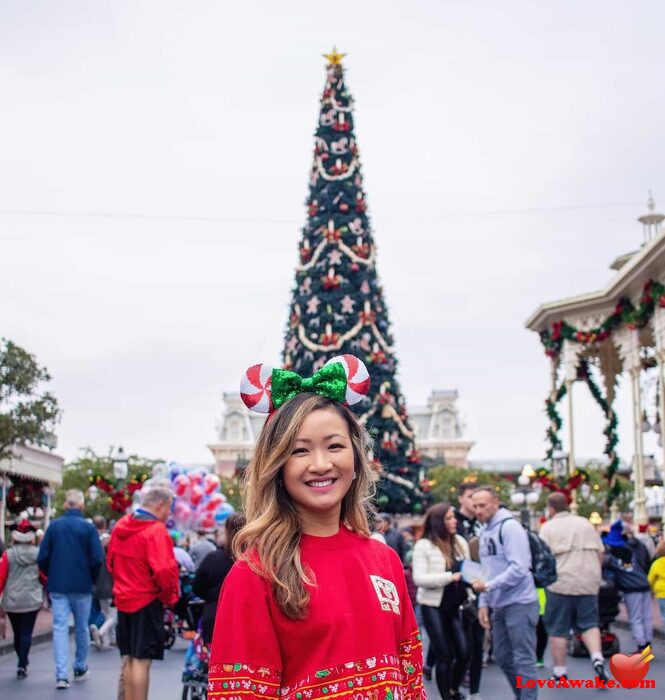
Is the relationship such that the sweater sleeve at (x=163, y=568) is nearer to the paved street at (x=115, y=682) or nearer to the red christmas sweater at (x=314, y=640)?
the paved street at (x=115, y=682)

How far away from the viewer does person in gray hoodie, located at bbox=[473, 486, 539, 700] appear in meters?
8.24

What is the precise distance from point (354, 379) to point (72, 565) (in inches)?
335

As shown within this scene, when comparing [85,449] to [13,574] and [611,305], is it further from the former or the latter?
[13,574]

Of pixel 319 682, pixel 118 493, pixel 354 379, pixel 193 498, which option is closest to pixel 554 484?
pixel 193 498

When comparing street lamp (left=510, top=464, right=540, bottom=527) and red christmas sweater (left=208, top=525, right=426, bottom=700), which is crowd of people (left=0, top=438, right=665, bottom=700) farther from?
street lamp (left=510, top=464, right=540, bottom=527)

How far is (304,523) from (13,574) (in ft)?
31.5

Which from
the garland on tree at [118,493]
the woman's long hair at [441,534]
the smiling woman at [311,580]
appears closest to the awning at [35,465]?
the garland on tree at [118,493]

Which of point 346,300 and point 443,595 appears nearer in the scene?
point 443,595

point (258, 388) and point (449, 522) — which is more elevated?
point (258, 388)

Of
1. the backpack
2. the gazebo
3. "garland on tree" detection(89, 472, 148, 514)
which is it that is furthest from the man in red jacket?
the gazebo

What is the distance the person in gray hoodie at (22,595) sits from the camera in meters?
11.9

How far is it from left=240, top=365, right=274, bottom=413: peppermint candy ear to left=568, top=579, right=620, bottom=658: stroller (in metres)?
9.98

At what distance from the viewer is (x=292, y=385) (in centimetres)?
350

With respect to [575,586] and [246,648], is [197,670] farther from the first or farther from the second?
[246,648]
